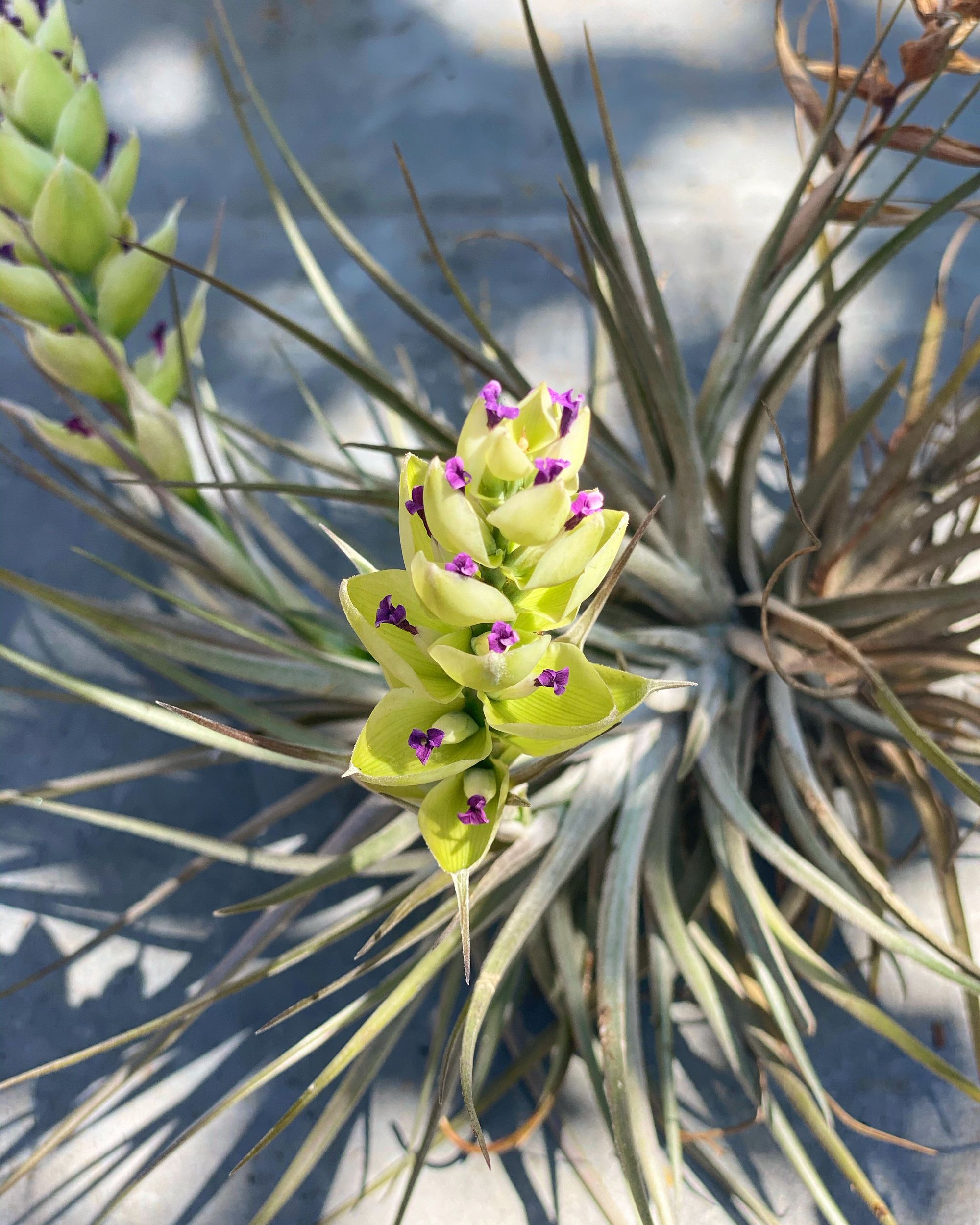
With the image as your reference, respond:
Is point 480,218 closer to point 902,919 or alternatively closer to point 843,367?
point 843,367

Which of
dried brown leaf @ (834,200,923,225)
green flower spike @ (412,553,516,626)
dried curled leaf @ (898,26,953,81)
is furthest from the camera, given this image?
dried brown leaf @ (834,200,923,225)

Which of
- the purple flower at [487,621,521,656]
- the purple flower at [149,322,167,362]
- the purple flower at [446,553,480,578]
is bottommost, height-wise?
the purple flower at [487,621,521,656]

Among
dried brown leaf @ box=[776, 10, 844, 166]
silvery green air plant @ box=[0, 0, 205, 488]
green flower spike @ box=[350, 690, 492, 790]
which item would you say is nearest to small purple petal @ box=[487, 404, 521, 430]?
green flower spike @ box=[350, 690, 492, 790]

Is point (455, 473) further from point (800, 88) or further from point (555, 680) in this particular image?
point (800, 88)

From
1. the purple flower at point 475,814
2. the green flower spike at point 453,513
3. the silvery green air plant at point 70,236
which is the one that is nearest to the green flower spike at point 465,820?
the purple flower at point 475,814

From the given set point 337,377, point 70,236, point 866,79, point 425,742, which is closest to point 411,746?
point 425,742

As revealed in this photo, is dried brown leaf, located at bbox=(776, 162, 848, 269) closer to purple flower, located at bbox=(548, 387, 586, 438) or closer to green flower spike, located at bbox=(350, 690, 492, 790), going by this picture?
purple flower, located at bbox=(548, 387, 586, 438)

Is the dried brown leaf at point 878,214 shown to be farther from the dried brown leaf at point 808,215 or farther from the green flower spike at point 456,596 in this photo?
the green flower spike at point 456,596
